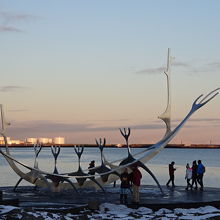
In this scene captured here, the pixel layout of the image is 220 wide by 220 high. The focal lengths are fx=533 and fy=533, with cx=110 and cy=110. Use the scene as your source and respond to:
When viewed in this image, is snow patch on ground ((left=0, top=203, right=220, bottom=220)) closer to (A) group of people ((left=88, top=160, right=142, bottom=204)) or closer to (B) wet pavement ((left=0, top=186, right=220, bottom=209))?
(B) wet pavement ((left=0, top=186, right=220, bottom=209))

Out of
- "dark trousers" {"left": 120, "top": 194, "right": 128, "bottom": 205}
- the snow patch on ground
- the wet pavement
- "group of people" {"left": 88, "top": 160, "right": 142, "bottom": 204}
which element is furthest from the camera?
"dark trousers" {"left": 120, "top": 194, "right": 128, "bottom": 205}

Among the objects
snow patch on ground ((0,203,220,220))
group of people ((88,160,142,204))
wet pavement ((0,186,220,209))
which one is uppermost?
group of people ((88,160,142,204))

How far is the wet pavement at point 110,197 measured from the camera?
18.2 meters

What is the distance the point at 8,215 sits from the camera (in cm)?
1569

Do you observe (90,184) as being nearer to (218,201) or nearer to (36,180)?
(36,180)

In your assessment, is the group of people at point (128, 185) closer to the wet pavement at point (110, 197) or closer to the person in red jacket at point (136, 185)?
the person in red jacket at point (136, 185)

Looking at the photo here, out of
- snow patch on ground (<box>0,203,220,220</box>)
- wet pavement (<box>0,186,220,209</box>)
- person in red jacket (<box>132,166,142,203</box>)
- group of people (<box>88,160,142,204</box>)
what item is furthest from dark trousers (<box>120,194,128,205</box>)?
snow patch on ground (<box>0,203,220,220</box>)

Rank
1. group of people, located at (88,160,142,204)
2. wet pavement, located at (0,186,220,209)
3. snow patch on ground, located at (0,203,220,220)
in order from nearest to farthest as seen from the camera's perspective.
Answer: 1. snow patch on ground, located at (0,203,220,220)
2. wet pavement, located at (0,186,220,209)
3. group of people, located at (88,160,142,204)

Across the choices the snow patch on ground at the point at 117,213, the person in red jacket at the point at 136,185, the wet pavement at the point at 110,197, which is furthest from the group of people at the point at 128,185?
the snow patch on ground at the point at 117,213

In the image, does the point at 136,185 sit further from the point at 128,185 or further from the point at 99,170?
the point at 99,170

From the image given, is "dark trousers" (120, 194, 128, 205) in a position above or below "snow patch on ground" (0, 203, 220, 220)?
above

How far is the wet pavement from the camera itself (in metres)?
18.2

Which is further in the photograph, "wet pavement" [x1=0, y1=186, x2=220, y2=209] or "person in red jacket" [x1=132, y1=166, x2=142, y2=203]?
"person in red jacket" [x1=132, y1=166, x2=142, y2=203]

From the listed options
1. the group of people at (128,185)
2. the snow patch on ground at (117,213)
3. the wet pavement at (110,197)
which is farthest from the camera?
the group of people at (128,185)
